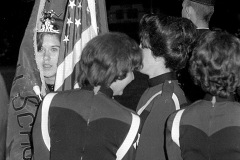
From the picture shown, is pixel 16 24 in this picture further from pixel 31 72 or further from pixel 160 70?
pixel 160 70

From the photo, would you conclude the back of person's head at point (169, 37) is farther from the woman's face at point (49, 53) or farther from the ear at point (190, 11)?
the ear at point (190, 11)

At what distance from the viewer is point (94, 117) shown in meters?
1.99

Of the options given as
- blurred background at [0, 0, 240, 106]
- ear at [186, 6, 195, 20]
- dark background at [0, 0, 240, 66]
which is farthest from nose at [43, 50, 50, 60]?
dark background at [0, 0, 240, 66]

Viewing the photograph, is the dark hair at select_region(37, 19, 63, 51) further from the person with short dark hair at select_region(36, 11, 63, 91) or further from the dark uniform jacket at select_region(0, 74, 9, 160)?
the dark uniform jacket at select_region(0, 74, 9, 160)

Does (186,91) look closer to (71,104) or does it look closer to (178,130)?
(178,130)

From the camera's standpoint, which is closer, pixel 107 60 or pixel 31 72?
pixel 107 60

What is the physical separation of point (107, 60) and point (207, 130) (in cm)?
59

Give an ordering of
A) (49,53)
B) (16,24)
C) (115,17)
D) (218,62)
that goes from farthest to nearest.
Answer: (16,24), (115,17), (49,53), (218,62)

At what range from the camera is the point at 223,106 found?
6.43 feet

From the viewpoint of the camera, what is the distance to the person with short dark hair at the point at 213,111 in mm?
1908

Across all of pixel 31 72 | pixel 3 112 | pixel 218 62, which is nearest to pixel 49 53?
pixel 31 72

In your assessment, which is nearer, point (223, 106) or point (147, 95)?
point (223, 106)

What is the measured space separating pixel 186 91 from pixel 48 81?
1080 mm

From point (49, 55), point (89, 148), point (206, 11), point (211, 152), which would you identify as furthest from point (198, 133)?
point (206, 11)
